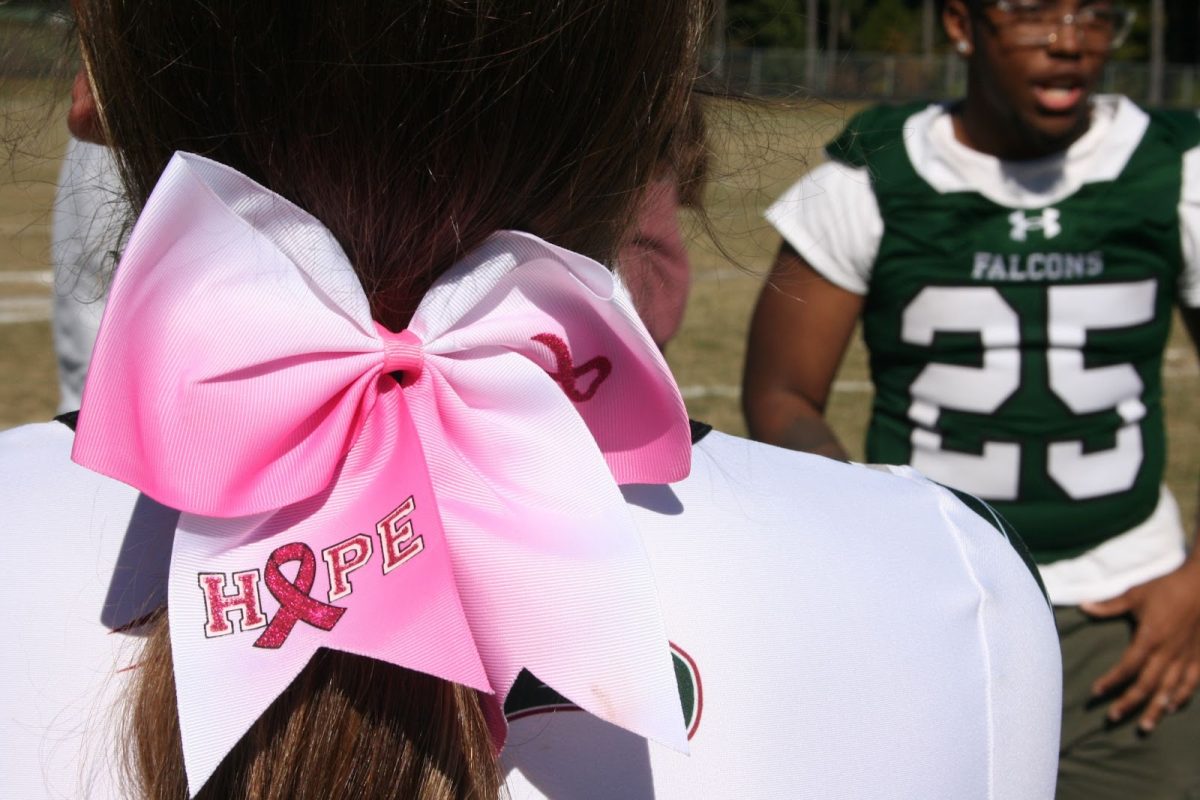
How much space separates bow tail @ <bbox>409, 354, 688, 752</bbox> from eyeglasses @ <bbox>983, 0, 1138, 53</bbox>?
79.5 inches

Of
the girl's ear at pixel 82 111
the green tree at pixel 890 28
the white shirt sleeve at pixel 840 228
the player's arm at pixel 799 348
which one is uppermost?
the girl's ear at pixel 82 111

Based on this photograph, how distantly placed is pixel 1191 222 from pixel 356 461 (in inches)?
84.6

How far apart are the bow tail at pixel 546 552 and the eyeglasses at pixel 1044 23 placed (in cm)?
202

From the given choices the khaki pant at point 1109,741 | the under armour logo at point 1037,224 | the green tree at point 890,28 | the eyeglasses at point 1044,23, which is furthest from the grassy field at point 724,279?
the green tree at point 890,28

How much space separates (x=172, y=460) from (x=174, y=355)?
6cm

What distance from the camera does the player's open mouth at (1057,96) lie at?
7.95ft

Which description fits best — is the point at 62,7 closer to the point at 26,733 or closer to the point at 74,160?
the point at 26,733

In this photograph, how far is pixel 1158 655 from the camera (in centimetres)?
232

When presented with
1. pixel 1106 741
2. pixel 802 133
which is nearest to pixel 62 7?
pixel 802 133

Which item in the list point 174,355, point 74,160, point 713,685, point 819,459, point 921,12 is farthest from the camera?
point 921,12

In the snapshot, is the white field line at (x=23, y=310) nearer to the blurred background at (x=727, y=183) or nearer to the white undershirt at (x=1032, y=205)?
the blurred background at (x=727, y=183)

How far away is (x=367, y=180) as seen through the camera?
29.9 inches

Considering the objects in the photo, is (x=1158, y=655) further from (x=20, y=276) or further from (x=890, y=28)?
(x=890, y=28)

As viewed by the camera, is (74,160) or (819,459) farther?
(74,160)
